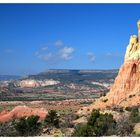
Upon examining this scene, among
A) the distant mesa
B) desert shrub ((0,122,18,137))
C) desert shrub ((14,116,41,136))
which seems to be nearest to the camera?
desert shrub ((0,122,18,137))

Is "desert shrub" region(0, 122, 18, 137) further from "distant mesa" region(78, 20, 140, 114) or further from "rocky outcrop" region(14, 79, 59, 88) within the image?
"rocky outcrop" region(14, 79, 59, 88)

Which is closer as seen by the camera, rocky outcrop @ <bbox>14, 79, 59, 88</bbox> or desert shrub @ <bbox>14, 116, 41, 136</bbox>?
desert shrub @ <bbox>14, 116, 41, 136</bbox>

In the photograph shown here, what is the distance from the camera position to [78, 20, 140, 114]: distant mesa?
4038 centimetres

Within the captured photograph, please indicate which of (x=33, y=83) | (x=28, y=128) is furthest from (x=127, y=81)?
(x=33, y=83)

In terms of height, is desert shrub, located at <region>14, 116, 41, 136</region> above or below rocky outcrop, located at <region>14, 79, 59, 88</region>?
below

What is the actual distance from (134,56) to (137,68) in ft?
3.99

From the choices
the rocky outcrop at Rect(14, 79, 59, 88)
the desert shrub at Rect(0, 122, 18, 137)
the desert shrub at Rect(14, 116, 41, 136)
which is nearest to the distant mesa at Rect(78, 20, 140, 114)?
the desert shrub at Rect(0, 122, 18, 137)

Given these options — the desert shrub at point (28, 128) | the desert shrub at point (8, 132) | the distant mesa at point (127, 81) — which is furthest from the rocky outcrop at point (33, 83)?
the desert shrub at point (28, 128)

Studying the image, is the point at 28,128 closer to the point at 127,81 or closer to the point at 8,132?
the point at 8,132

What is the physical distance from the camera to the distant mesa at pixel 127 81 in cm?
4038

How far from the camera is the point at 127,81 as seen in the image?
4150 cm

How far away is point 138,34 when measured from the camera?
42875 mm

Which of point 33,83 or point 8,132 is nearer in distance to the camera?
point 8,132

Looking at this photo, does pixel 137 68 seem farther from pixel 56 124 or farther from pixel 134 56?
pixel 56 124
